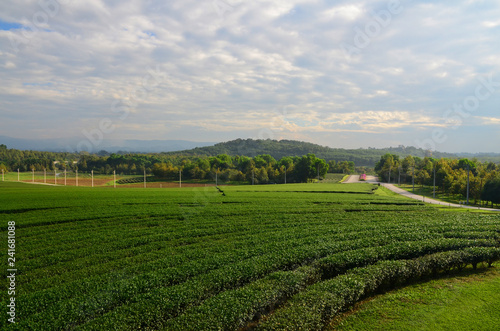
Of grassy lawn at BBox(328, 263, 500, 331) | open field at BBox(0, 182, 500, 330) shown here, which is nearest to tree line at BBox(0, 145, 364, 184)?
open field at BBox(0, 182, 500, 330)

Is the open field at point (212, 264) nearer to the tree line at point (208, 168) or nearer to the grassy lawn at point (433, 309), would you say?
the grassy lawn at point (433, 309)

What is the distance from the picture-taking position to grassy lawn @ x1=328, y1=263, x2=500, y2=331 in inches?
384

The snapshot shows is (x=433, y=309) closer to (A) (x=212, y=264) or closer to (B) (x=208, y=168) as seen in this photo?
(A) (x=212, y=264)

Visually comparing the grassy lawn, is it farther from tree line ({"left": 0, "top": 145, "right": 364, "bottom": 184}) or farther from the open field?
tree line ({"left": 0, "top": 145, "right": 364, "bottom": 184})

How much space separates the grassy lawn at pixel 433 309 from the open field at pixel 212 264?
0.61 metres

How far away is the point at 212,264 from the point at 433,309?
9623 mm

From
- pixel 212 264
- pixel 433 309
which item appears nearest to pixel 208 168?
pixel 212 264

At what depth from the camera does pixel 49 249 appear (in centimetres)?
1653

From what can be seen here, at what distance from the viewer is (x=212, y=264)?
1365 centimetres

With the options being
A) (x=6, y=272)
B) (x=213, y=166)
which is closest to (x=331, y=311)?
(x=6, y=272)

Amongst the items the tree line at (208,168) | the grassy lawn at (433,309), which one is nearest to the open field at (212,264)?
the grassy lawn at (433,309)

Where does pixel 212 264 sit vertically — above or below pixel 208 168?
below

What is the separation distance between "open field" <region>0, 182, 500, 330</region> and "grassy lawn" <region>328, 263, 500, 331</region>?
0.61 m

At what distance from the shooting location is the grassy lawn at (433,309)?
9750 millimetres
